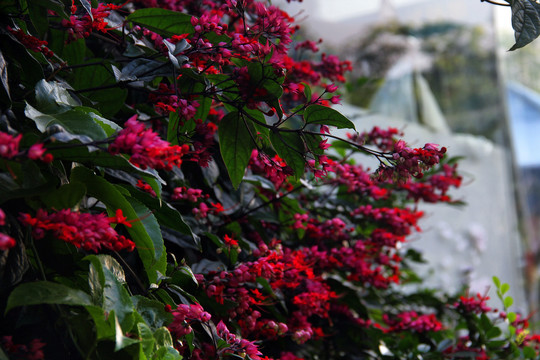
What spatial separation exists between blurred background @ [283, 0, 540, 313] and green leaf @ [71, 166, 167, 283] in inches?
114

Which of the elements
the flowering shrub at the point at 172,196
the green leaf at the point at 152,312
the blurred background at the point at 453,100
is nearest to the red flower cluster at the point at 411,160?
the flowering shrub at the point at 172,196

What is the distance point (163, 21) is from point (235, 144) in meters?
0.18

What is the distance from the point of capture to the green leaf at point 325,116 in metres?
0.59

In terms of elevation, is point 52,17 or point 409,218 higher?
point 52,17

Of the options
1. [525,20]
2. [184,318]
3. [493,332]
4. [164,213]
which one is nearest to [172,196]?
[164,213]

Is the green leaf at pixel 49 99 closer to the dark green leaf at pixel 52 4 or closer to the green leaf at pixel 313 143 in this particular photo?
the dark green leaf at pixel 52 4

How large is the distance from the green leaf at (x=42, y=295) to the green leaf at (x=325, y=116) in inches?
11.9

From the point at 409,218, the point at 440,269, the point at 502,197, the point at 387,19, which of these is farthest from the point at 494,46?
the point at 409,218

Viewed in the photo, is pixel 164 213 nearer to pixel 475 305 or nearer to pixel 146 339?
pixel 146 339

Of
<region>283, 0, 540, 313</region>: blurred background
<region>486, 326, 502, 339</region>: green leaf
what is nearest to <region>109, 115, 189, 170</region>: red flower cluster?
<region>486, 326, 502, 339</region>: green leaf

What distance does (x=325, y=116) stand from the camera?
0.61m

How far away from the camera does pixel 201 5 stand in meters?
0.98

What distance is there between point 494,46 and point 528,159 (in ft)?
6.90

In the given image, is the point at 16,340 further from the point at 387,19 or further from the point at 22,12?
the point at 387,19
